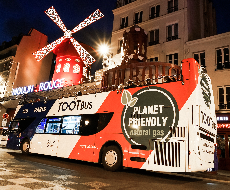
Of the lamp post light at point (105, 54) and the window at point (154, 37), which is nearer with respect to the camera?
the window at point (154, 37)

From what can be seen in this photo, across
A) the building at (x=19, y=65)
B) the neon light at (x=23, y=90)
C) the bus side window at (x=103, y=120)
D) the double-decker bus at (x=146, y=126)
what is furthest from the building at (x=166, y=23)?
the building at (x=19, y=65)

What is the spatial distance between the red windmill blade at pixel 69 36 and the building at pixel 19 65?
11.8 feet

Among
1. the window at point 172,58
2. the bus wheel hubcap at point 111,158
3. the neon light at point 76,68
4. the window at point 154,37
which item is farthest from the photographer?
the neon light at point 76,68

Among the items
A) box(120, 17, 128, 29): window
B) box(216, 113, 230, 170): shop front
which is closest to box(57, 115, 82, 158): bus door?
box(216, 113, 230, 170): shop front

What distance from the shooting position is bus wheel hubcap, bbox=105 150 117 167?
6.74m

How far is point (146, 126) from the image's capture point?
6312 millimetres

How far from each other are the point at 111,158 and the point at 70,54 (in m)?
21.0

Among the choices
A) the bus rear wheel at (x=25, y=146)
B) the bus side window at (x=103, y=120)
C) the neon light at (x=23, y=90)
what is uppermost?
the neon light at (x=23, y=90)

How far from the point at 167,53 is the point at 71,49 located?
46.6ft

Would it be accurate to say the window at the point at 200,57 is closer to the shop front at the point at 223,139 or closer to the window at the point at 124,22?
the shop front at the point at 223,139

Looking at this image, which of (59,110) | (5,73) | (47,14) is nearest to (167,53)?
(59,110)

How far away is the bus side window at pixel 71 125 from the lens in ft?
27.2

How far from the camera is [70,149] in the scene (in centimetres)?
819

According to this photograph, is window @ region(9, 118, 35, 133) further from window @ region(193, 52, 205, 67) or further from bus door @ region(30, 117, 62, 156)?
window @ region(193, 52, 205, 67)
